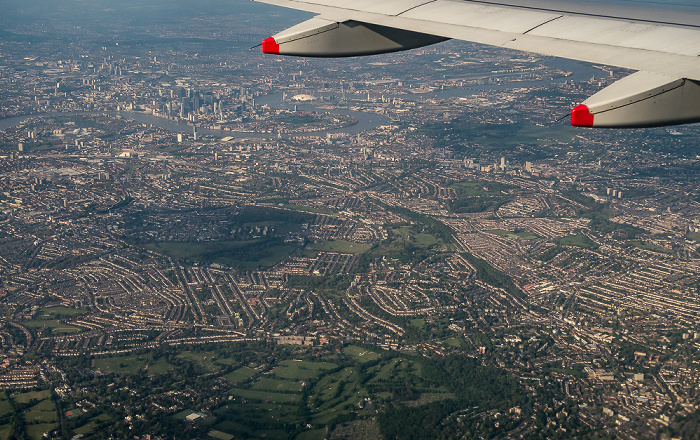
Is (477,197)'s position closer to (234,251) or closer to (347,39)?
(234,251)

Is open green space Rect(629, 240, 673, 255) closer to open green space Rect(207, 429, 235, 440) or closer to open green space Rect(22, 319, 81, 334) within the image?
open green space Rect(207, 429, 235, 440)

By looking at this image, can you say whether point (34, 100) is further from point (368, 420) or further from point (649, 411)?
point (649, 411)

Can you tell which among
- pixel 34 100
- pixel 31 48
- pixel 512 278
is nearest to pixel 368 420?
pixel 512 278

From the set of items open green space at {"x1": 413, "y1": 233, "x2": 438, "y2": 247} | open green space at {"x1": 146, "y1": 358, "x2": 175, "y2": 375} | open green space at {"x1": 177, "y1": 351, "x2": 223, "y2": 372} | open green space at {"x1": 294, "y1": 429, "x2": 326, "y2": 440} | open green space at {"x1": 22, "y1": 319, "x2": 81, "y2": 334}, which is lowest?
open green space at {"x1": 146, "y1": 358, "x2": 175, "y2": 375}

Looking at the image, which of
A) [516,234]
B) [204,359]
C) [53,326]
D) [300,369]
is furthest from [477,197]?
[53,326]

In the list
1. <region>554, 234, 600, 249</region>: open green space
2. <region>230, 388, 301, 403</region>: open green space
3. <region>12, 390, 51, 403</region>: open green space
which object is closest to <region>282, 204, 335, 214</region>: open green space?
<region>554, 234, 600, 249</region>: open green space
